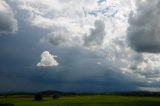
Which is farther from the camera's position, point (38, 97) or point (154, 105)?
point (38, 97)

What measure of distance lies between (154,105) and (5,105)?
5009 cm

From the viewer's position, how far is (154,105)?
118188 millimetres

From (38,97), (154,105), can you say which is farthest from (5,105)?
(38,97)

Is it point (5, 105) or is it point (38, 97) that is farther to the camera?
point (38, 97)

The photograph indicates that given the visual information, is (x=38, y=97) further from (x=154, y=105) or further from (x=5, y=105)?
(x=154, y=105)

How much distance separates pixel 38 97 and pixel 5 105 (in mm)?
65013

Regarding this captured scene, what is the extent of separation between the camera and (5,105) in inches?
4658

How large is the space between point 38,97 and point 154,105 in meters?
80.0
